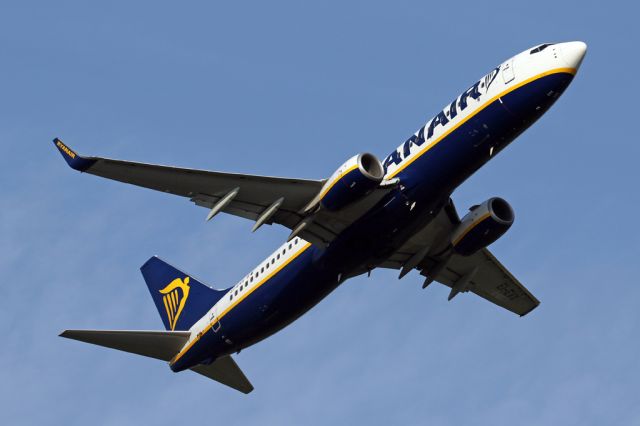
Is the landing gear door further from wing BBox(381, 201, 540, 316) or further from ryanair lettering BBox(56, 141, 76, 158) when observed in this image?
ryanair lettering BBox(56, 141, 76, 158)

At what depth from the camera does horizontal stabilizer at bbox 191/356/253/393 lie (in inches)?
2037

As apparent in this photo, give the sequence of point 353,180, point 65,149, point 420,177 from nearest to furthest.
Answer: point 65,149, point 353,180, point 420,177

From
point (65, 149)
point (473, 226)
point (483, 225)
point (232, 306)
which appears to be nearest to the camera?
point (65, 149)

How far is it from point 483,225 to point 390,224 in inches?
200

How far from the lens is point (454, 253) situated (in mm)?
49812

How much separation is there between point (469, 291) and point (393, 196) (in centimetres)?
1301

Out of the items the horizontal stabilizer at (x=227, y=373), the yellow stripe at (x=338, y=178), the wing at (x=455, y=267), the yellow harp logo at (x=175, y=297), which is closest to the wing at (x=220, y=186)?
the yellow stripe at (x=338, y=178)

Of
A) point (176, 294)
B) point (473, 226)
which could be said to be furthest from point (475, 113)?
point (176, 294)

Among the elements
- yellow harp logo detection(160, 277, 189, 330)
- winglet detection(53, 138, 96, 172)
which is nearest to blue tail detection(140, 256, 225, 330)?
yellow harp logo detection(160, 277, 189, 330)

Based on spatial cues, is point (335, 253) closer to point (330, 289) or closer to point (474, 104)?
point (330, 289)

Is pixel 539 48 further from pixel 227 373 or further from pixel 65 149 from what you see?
pixel 227 373

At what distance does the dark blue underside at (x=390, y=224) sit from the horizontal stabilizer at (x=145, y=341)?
1.37 meters

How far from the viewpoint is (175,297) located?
54219 mm

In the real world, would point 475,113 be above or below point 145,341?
above
